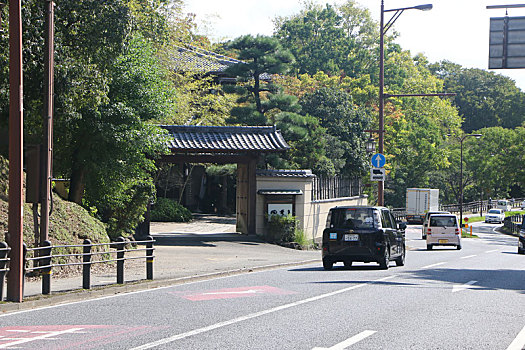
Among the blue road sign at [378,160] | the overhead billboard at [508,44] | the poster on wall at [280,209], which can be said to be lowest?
the poster on wall at [280,209]

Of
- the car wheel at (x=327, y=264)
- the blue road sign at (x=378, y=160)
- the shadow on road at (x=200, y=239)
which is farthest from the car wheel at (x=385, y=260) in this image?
the blue road sign at (x=378, y=160)

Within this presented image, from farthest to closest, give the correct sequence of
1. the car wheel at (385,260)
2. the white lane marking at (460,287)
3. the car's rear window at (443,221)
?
the car's rear window at (443,221) → the car wheel at (385,260) → the white lane marking at (460,287)

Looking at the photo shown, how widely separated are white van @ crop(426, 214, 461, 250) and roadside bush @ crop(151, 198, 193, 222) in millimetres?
14602

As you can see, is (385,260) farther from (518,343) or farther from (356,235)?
(518,343)

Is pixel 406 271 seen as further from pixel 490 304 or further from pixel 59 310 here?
pixel 59 310

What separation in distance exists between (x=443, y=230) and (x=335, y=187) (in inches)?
268

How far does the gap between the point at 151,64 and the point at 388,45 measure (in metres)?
62.8

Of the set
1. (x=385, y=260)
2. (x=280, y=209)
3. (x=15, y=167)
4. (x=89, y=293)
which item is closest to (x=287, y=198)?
(x=280, y=209)

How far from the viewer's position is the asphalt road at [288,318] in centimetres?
926

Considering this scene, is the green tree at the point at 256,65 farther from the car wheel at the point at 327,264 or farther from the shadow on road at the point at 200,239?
the car wheel at the point at 327,264

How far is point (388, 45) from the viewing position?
83.6 meters

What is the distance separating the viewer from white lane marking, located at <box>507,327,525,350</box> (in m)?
8.97

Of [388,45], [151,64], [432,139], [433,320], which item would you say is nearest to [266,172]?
[151,64]

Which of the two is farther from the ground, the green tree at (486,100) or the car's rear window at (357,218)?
the green tree at (486,100)
